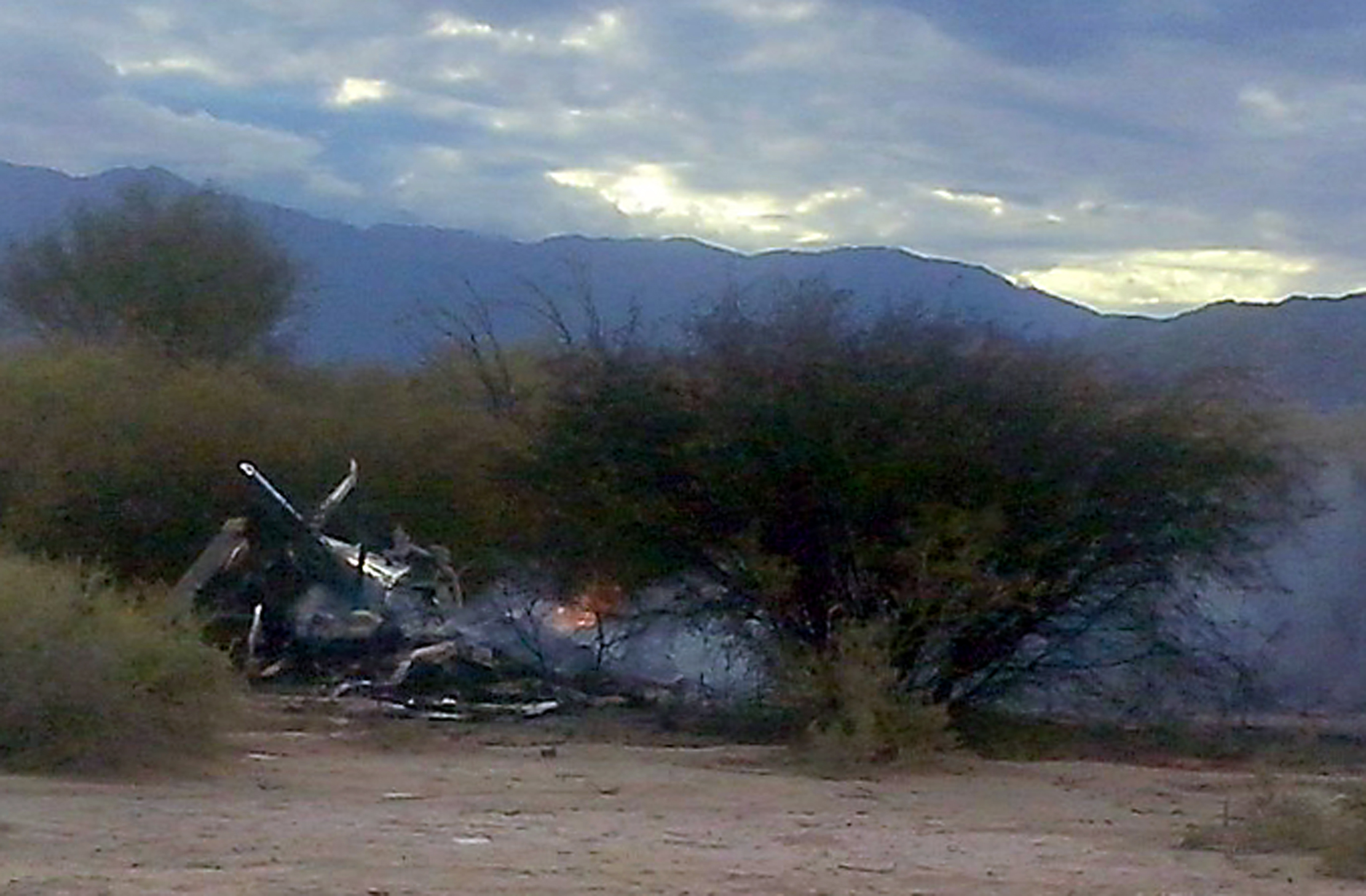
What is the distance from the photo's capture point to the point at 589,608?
25781mm

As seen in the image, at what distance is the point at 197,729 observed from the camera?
1795cm

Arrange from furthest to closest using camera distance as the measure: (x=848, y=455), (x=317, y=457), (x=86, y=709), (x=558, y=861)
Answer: (x=317, y=457) < (x=848, y=455) < (x=86, y=709) < (x=558, y=861)

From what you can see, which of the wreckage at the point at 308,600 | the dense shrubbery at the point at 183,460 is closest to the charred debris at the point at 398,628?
the wreckage at the point at 308,600

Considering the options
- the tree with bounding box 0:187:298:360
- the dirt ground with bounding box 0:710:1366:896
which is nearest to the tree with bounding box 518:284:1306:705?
the dirt ground with bounding box 0:710:1366:896

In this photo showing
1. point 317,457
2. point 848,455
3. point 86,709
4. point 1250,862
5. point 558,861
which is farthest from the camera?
point 317,457

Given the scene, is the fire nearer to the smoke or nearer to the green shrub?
the green shrub

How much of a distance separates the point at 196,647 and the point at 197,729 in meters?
0.66

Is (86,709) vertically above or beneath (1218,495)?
beneath

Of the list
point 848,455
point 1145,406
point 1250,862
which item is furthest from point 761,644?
point 1250,862

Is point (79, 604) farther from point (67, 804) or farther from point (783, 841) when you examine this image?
point (783, 841)

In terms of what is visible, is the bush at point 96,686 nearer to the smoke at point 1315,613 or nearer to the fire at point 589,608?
the fire at point 589,608

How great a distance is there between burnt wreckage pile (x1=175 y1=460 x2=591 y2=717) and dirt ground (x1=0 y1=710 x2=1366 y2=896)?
355 cm

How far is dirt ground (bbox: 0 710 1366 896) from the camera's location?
12516 mm

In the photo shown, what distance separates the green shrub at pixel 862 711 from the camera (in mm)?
20891
